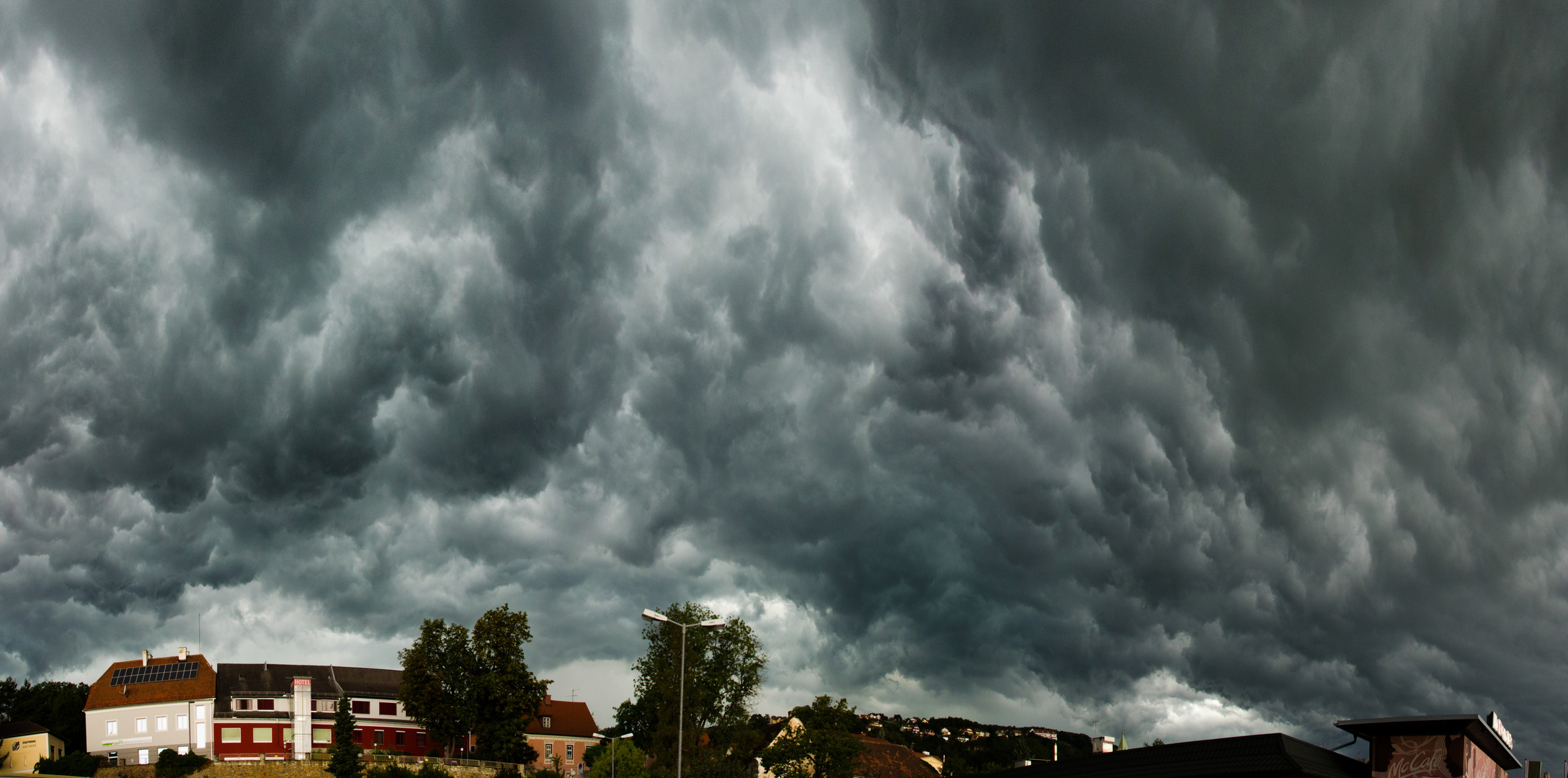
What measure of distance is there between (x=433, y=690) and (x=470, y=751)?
786 inches

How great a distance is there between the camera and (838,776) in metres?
81.4

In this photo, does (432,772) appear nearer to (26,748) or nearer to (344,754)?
(344,754)

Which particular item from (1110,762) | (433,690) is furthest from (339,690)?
(1110,762)

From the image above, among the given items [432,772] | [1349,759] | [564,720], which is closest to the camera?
[1349,759]

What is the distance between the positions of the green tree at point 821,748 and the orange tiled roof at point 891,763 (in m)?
27.9

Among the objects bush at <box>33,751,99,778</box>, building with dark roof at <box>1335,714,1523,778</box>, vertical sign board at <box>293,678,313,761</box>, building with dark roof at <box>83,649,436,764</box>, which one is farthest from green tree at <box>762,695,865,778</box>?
bush at <box>33,751,99,778</box>

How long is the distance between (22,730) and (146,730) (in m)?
16.7

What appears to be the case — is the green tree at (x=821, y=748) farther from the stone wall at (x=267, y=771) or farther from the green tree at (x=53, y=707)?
the green tree at (x=53, y=707)

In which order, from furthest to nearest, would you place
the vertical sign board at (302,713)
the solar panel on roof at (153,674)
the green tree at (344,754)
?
1. the solar panel on roof at (153,674)
2. the vertical sign board at (302,713)
3. the green tree at (344,754)

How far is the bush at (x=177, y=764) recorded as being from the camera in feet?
312

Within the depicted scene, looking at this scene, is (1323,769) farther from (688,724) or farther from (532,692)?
(532,692)

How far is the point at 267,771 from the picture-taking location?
96.2 meters

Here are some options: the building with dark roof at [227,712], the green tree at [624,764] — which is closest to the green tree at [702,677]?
the green tree at [624,764]

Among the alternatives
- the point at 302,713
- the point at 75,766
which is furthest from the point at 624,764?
the point at 75,766
